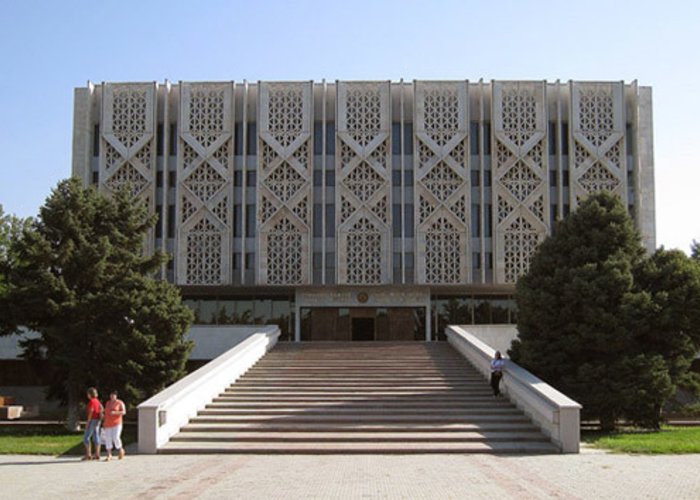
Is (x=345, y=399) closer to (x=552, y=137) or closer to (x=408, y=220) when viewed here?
(x=408, y=220)

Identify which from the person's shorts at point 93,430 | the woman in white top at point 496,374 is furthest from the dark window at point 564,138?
the person's shorts at point 93,430

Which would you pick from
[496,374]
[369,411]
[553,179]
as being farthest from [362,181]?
[369,411]

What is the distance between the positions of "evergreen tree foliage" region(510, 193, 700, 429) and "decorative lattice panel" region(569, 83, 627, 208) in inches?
640

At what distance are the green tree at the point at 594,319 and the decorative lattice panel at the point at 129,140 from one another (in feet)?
72.1

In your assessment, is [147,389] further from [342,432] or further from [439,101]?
[439,101]

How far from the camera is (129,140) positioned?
40.0 meters

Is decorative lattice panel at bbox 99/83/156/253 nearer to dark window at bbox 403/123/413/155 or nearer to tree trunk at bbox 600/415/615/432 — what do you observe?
dark window at bbox 403/123/413/155

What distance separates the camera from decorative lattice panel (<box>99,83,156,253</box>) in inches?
1560

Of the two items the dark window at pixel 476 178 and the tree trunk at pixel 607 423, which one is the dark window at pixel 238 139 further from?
the tree trunk at pixel 607 423

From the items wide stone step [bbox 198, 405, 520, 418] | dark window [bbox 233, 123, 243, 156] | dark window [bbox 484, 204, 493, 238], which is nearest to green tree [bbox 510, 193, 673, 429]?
wide stone step [bbox 198, 405, 520, 418]

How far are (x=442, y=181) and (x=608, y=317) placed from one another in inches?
744

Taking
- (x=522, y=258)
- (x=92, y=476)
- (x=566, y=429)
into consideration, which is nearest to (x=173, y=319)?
(x=92, y=476)

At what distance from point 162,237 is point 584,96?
21.4 metres

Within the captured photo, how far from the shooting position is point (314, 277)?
39469 mm
